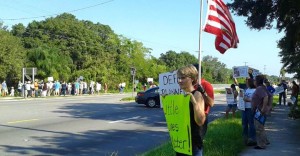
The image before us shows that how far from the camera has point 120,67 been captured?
73.9 metres

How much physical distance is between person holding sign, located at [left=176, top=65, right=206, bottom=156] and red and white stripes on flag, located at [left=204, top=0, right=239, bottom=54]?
181 inches

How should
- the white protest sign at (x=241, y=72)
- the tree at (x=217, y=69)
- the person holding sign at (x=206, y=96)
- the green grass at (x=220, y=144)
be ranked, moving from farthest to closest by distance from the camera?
1. the tree at (x=217, y=69)
2. the white protest sign at (x=241, y=72)
3. the green grass at (x=220, y=144)
4. the person holding sign at (x=206, y=96)

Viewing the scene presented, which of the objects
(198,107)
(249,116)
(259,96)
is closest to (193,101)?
(198,107)

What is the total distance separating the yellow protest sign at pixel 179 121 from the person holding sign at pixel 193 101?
0.20ft

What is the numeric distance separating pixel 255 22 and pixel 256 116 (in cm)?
804

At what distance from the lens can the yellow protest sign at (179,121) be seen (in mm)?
4445

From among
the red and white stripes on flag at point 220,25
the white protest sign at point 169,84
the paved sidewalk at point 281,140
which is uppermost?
the red and white stripes on flag at point 220,25

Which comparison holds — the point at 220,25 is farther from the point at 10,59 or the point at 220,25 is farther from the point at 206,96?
the point at 10,59

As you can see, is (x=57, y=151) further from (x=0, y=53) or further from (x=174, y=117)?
(x=0, y=53)

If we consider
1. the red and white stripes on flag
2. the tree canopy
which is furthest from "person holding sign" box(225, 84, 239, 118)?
the tree canopy

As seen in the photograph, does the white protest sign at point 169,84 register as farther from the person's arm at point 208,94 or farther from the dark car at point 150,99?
the dark car at point 150,99

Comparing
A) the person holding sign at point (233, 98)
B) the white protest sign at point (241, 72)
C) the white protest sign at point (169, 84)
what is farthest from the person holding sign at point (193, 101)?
the person holding sign at point (233, 98)

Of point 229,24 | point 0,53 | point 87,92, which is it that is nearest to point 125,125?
point 229,24

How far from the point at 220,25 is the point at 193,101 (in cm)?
530
